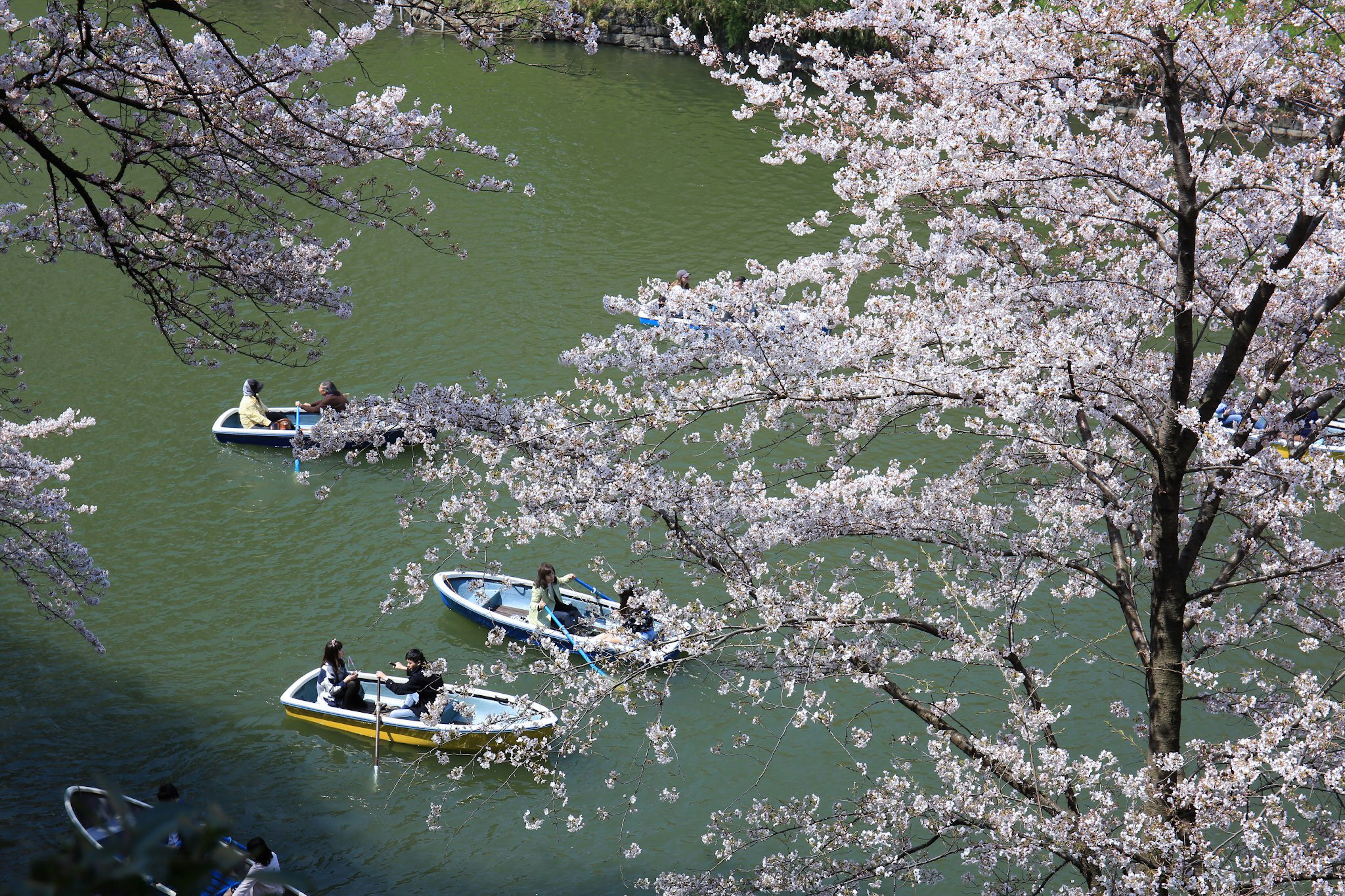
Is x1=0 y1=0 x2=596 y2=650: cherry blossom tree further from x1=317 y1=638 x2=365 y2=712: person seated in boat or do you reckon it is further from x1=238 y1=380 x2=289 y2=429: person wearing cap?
x1=238 y1=380 x2=289 y2=429: person wearing cap

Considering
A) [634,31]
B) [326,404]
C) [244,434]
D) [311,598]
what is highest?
[634,31]

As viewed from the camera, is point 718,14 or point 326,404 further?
point 718,14

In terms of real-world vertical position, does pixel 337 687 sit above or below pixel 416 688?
below

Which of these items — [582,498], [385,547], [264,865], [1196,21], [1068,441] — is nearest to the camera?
[1196,21]

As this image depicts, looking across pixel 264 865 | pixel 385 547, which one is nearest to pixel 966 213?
pixel 264 865

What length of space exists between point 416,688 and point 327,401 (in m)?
5.67

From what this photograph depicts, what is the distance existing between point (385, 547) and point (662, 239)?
11.6m

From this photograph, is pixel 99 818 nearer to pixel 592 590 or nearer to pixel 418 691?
pixel 418 691

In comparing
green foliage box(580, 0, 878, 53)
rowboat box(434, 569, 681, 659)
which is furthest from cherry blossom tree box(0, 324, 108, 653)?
green foliage box(580, 0, 878, 53)

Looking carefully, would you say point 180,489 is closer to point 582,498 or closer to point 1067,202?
point 582,498

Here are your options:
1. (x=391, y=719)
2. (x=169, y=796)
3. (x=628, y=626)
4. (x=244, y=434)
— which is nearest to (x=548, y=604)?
(x=391, y=719)

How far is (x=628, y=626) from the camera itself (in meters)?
5.51

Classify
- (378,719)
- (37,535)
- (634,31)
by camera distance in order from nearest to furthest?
(37,535) → (378,719) → (634,31)

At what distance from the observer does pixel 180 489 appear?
13047mm
